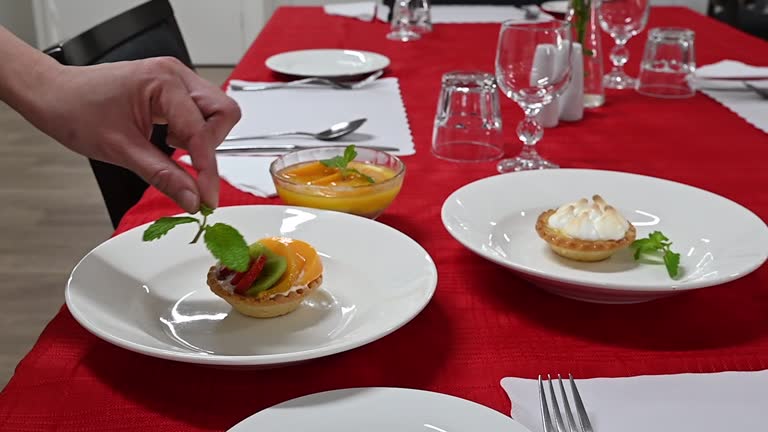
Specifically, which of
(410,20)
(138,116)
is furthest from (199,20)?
(138,116)

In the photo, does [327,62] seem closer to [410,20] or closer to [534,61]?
[410,20]

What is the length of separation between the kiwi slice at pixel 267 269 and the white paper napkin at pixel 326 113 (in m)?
0.55

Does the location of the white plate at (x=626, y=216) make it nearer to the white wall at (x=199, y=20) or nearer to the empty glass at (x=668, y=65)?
the empty glass at (x=668, y=65)

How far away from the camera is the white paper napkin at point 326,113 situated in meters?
1.37

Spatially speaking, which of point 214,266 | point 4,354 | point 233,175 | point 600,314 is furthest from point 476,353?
point 4,354

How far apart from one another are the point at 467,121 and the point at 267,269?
61 cm

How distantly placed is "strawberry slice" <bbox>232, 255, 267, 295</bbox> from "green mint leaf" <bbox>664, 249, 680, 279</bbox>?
402mm

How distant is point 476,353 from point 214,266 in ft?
0.88

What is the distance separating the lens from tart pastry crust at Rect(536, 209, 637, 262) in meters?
0.86

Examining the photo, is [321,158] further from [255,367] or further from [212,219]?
[255,367]

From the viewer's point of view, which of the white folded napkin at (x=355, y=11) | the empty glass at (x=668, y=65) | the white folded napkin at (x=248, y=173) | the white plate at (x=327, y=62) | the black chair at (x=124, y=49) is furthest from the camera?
the white folded napkin at (x=355, y=11)

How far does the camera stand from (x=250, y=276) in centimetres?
76

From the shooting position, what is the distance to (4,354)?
2156mm

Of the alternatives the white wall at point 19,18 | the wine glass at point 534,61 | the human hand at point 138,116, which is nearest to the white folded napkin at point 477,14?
the wine glass at point 534,61
